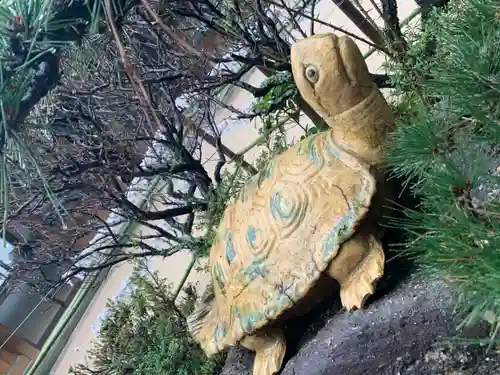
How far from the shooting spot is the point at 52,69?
68 centimetres

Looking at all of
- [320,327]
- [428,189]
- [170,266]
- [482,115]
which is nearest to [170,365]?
[320,327]

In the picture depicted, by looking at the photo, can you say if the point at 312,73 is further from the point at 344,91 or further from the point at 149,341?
the point at 149,341

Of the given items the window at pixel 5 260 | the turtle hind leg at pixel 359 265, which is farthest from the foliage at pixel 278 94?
the window at pixel 5 260

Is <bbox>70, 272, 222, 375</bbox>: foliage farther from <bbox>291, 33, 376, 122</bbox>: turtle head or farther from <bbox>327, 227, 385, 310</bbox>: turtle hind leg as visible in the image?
<bbox>291, 33, 376, 122</bbox>: turtle head

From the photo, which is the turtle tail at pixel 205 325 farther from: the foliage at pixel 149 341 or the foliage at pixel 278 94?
the foliage at pixel 278 94

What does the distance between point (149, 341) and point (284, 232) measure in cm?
96

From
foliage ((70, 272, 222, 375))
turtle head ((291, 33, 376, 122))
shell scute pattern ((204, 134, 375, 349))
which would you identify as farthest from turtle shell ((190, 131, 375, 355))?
foliage ((70, 272, 222, 375))

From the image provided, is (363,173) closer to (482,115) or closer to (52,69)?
(482,115)

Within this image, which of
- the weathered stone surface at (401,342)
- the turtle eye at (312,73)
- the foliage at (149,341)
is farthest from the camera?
the foliage at (149,341)

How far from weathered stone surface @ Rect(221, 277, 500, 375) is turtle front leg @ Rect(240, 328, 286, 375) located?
6 centimetres

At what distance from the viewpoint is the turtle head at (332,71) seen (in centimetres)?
112

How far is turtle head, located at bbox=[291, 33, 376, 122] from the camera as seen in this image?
1122 mm

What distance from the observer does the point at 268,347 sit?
1.35 meters

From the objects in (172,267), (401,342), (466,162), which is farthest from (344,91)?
(172,267)
